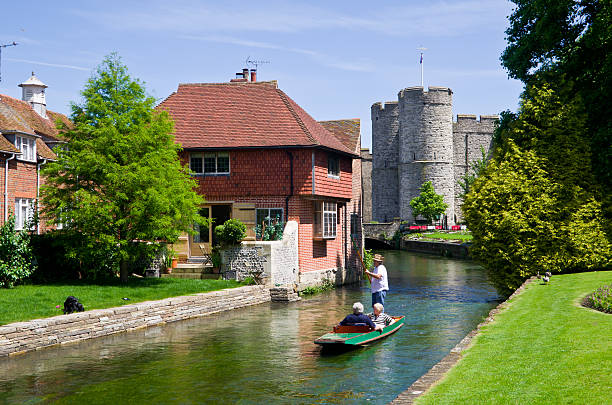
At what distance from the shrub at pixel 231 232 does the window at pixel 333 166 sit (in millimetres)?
7455

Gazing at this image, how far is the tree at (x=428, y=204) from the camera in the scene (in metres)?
89.5

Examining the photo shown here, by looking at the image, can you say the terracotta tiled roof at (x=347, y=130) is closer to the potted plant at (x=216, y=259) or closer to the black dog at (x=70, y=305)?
the potted plant at (x=216, y=259)

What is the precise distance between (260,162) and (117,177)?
932cm

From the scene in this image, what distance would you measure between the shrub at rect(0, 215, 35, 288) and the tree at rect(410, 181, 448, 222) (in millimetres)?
71085

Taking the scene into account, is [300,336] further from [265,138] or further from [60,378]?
[265,138]

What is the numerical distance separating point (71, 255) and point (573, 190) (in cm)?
1920

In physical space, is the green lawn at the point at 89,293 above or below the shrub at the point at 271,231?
below

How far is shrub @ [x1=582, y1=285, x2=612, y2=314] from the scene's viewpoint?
15.6 m

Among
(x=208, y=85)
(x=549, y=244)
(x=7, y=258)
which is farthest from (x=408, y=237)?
(x=7, y=258)

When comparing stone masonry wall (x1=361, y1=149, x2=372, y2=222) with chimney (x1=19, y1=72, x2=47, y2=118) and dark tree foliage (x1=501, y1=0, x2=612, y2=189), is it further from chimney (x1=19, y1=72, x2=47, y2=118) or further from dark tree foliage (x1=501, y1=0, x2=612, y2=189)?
dark tree foliage (x1=501, y1=0, x2=612, y2=189)

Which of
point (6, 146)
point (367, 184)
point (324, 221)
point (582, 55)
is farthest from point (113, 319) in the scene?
point (367, 184)

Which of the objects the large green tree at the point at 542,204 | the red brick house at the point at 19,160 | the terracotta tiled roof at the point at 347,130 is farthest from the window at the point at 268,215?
the red brick house at the point at 19,160

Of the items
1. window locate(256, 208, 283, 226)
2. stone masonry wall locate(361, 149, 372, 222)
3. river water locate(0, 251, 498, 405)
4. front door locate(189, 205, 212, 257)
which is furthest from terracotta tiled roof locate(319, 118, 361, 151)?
stone masonry wall locate(361, 149, 372, 222)

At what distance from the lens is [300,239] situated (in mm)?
31672
